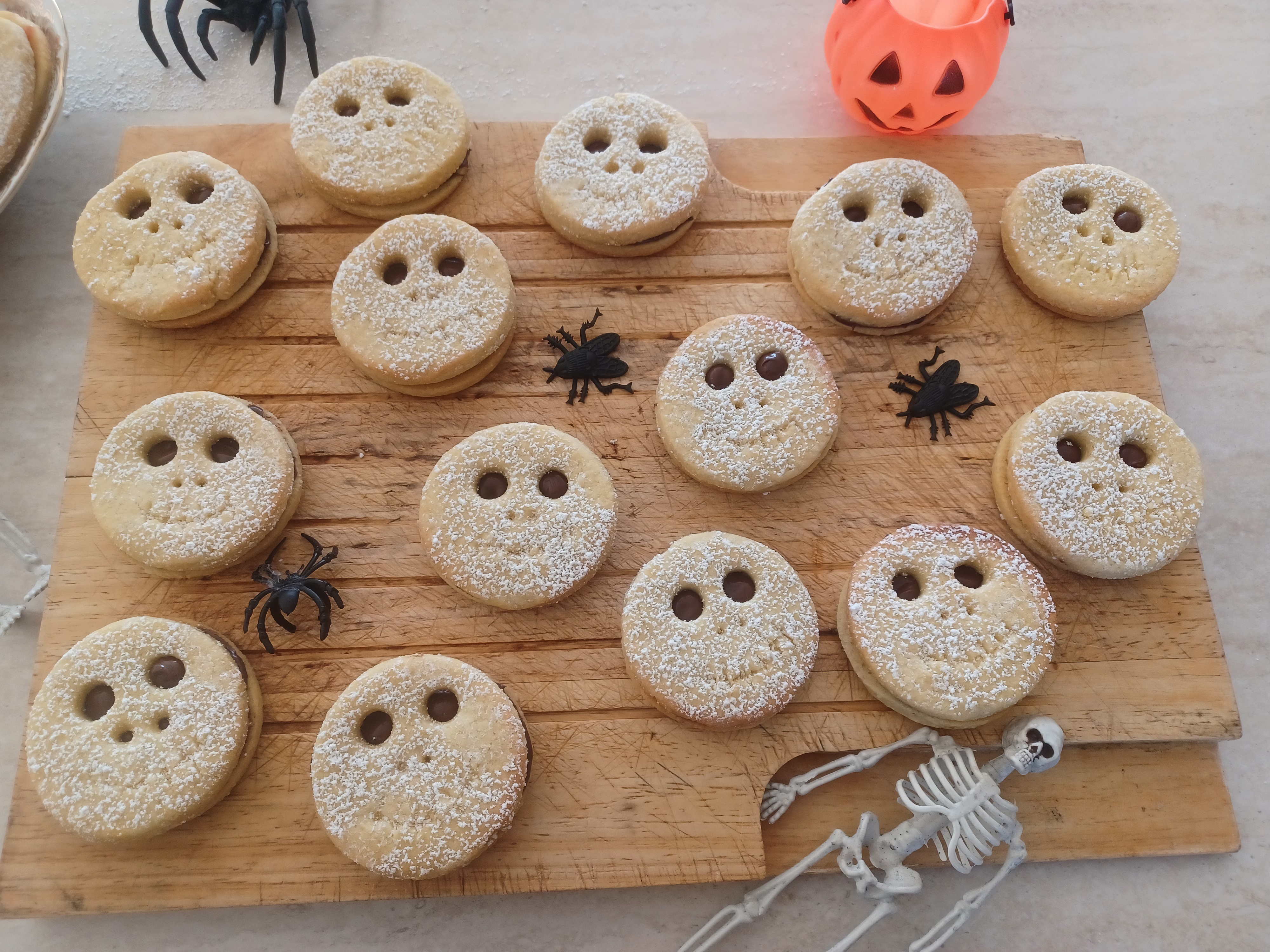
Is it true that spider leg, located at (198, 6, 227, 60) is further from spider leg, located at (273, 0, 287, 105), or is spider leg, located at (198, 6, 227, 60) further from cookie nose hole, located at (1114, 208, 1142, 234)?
cookie nose hole, located at (1114, 208, 1142, 234)

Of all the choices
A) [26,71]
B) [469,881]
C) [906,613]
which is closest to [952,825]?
[906,613]

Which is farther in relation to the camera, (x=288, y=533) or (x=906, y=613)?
(x=288, y=533)

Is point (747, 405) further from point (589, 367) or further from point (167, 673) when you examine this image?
point (167, 673)

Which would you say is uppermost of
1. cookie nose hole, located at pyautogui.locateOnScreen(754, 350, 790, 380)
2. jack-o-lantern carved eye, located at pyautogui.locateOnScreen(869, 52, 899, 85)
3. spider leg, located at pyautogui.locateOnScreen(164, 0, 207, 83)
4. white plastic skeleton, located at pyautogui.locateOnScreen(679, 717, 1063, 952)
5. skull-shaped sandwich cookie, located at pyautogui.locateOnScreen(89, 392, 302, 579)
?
jack-o-lantern carved eye, located at pyautogui.locateOnScreen(869, 52, 899, 85)

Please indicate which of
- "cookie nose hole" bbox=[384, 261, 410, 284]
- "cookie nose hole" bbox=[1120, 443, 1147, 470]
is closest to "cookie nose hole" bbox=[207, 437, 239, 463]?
"cookie nose hole" bbox=[384, 261, 410, 284]

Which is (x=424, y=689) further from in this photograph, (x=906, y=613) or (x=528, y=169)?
(x=528, y=169)

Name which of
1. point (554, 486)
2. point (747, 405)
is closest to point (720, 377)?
point (747, 405)
